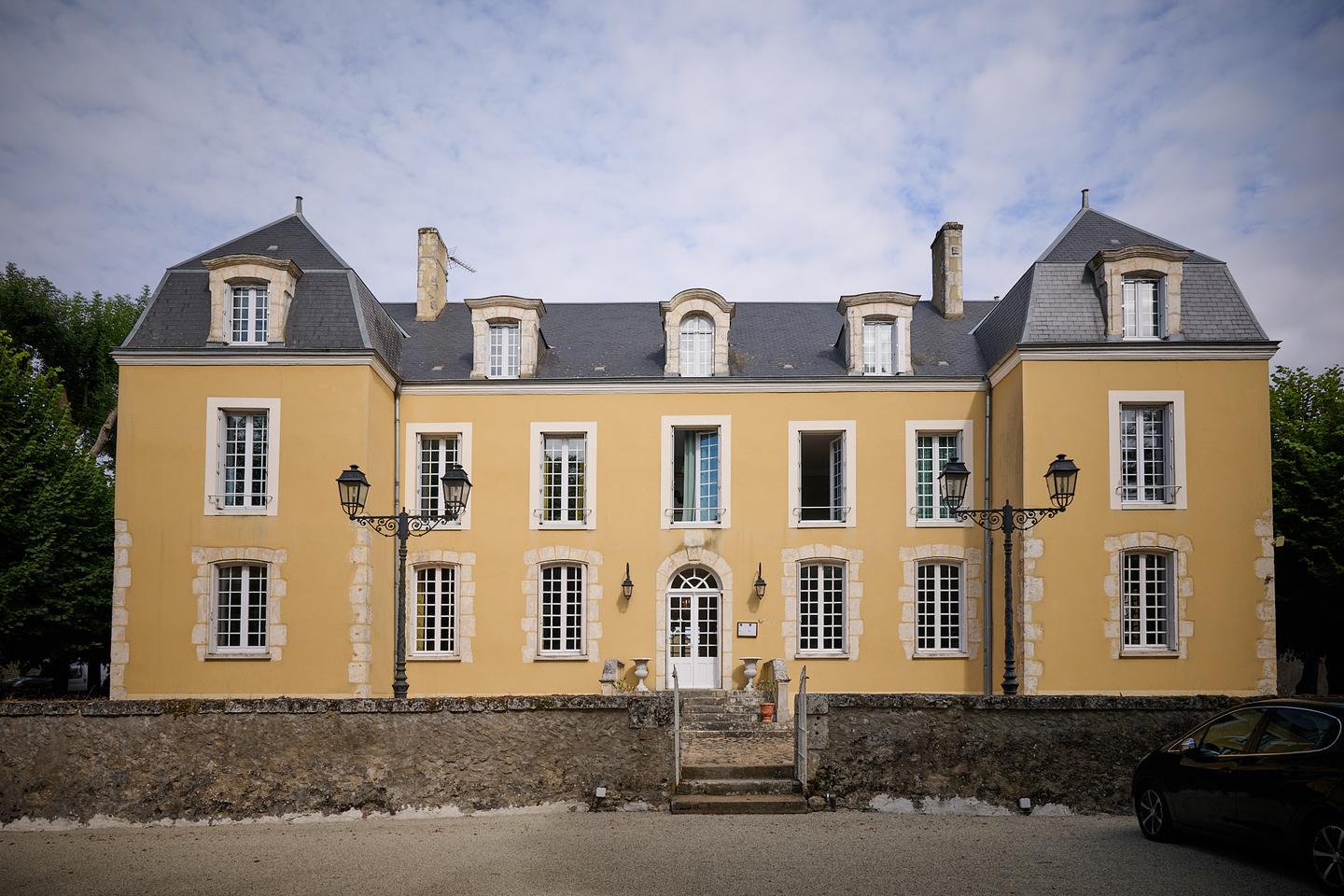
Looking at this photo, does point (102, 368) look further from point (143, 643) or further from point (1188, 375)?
point (1188, 375)

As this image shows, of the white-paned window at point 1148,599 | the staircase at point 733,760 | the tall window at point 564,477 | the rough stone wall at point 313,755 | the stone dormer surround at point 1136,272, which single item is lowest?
the staircase at point 733,760

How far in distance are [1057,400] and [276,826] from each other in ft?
44.0

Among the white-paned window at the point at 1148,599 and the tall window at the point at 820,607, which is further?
the tall window at the point at 820,607

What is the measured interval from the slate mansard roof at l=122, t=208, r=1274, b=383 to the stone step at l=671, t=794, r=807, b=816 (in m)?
9.97

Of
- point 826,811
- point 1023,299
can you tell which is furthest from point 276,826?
point 1023,299

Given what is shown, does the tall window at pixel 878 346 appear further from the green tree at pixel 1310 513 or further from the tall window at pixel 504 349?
the green tree at pixel 1310 513

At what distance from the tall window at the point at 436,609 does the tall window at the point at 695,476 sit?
14.5ft

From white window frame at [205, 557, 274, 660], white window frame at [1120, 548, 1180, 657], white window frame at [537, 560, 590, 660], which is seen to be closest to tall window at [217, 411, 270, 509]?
white window frame at [205, 557, 274, 660]

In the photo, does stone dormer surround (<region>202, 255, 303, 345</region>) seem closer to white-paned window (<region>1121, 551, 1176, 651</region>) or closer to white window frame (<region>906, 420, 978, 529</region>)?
white window frame (<region>906, 420, 978, 529</region>)

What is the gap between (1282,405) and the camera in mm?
22266

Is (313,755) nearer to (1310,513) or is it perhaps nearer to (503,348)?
(503,348)

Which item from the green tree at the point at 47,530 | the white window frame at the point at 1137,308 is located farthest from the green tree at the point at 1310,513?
the green tree at the point at 47,530

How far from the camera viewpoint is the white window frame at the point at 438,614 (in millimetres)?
17969

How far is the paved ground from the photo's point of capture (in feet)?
23.9
